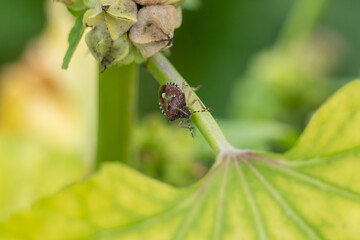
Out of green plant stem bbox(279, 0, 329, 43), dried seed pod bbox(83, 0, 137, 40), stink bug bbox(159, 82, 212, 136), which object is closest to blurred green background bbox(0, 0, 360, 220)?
green plant stem bbox(279, 0, 329, 43)

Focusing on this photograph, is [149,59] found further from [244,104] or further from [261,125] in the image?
[244,104]

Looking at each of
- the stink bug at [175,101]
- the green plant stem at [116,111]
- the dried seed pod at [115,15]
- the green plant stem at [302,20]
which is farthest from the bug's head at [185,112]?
the green plant stem at [302,20]

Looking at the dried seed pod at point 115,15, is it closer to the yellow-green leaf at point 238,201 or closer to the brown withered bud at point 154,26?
the brown withered bud at point 154,26

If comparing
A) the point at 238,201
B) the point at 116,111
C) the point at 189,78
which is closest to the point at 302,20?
the point at 189,78

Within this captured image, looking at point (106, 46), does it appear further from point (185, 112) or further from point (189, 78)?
point (189, 78)

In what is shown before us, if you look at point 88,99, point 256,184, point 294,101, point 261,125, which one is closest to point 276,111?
point 294,101
